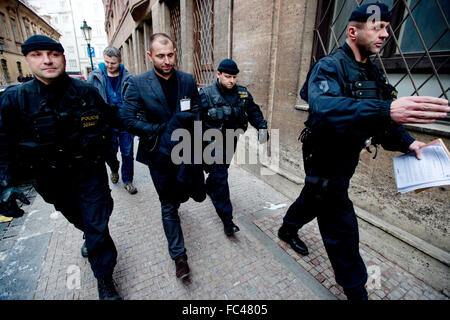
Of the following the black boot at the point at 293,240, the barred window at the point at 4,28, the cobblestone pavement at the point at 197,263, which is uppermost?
the barred window at the point at 4,28

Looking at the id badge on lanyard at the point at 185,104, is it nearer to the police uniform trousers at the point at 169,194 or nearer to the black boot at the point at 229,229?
the police uniform trousers at the point at 169,194

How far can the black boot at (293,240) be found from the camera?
2.46m

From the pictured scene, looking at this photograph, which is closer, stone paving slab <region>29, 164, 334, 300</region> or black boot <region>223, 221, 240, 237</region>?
stone paving slab <region>29, 164, 334, 300</region>

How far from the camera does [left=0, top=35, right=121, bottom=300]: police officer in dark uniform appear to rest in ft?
5.45

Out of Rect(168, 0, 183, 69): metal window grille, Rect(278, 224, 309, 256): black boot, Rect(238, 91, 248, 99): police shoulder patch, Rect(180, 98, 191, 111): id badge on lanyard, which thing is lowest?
Rect(278, 224, 309, 256): black boot

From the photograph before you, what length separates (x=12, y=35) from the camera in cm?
2305

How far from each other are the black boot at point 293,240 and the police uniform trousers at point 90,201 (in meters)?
1.70

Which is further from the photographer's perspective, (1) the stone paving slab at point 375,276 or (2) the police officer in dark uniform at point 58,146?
(1) the stone paving slab at point 375,276

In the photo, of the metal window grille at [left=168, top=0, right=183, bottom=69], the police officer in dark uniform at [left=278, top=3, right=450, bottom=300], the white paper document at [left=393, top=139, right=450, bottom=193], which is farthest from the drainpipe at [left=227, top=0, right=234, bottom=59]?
the white paper document at [left=393, top=139, right=450, bottom=193]

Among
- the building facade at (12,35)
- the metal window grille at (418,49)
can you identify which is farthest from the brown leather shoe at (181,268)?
the building facade at (12,35)

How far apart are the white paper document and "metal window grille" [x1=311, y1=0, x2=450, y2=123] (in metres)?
1.09

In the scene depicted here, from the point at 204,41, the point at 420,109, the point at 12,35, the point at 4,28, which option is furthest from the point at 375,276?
the point at 12,35

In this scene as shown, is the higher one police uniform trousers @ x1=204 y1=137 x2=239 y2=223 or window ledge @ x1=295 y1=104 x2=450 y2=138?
window ledge @ x1=295 y1=104 x2=450 y2=138

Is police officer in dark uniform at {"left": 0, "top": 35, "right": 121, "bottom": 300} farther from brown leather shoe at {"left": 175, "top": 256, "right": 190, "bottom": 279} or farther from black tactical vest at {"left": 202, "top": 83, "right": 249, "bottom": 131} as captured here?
black tactical vest at {"left": 202, "top": 83, "right": 249, "bottom": 131}
